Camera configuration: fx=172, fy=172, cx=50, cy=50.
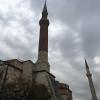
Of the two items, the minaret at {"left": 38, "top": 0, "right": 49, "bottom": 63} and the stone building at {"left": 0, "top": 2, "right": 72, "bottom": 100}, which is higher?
the minaret at {"left": 38, "top": 0, "right": 49, "bottom": 63}

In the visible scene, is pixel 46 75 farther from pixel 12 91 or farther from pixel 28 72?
pixel 12 91

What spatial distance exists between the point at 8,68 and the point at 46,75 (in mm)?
5660

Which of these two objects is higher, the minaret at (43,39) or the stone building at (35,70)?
the minaret at (43,39)

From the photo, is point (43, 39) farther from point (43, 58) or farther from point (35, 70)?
point (35, 70)

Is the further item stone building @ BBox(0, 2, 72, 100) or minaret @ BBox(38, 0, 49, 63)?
minaret @ BBox(38, 0, 49, 63)

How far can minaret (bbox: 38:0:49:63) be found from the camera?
27016mm

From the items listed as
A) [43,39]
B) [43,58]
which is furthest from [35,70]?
[43,39]

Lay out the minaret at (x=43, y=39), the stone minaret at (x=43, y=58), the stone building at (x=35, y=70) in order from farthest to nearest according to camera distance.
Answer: the minaret at (x=43, y=39) → the stone minaret at (x=43, y=58) → the stone building at (x=35, y=70)

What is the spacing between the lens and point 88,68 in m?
36.7

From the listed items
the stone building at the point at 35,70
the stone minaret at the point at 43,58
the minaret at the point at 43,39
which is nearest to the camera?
the stone building at the point at 35,70

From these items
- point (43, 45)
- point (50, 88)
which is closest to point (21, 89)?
point (50, 88)

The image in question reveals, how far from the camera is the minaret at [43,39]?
27.0 metres

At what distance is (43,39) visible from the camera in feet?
93.4

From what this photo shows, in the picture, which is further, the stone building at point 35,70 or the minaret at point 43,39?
the minaret at point 43,39
